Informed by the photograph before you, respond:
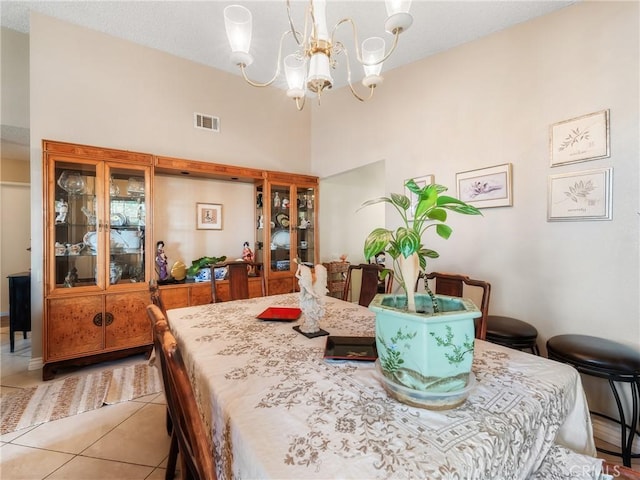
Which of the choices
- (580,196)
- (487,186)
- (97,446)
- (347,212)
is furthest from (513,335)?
(347,212)

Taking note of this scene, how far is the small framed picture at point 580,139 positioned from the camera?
1.80 metres

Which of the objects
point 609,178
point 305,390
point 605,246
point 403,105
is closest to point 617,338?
point 605,246

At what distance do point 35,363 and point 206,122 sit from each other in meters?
2.98

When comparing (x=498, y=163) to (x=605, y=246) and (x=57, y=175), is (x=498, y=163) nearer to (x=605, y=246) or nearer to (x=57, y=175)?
(x=605, y=246)

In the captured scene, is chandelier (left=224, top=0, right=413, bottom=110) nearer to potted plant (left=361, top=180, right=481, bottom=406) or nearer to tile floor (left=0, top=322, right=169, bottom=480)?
potted plant (left=361, top=180, right=481, bottom=406)

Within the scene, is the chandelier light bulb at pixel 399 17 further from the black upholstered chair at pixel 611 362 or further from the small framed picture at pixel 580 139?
the black upholstered chair at pixel 611 362

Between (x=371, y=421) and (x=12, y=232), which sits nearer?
(x=371, y=421)

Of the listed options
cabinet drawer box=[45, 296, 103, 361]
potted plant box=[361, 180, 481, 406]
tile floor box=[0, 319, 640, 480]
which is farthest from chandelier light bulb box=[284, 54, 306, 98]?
cabinet drawer box=[45, 296, 103, 361]

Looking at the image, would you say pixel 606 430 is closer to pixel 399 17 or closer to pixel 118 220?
pixel 399 17

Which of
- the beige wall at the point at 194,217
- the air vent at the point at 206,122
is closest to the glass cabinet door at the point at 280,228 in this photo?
the beige wall at the point at 194,217

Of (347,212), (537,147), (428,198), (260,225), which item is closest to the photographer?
(428,198)

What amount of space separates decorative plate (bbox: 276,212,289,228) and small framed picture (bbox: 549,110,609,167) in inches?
109

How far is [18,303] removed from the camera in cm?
295

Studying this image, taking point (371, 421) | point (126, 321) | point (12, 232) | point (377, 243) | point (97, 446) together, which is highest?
point (12, 232)
